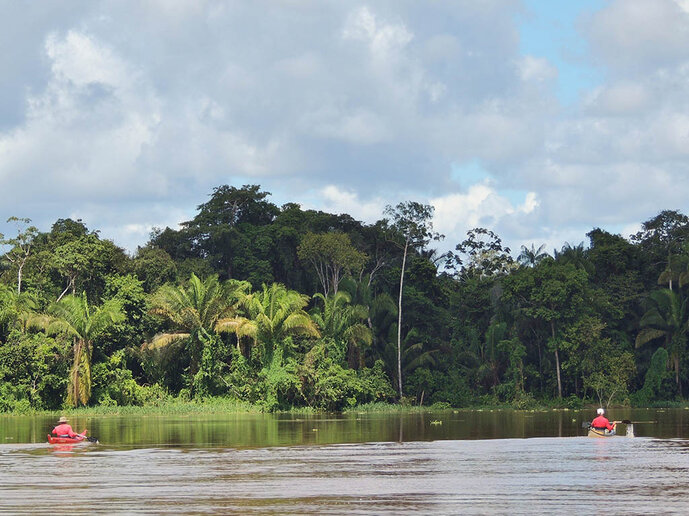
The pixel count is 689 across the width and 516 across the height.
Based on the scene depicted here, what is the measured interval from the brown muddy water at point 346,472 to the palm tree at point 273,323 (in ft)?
54.2

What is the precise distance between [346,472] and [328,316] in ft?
108

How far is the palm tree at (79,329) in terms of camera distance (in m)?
48.2

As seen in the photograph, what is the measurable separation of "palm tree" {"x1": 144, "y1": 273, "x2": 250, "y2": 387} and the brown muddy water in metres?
16.9


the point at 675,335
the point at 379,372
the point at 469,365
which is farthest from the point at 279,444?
the point at 675,335

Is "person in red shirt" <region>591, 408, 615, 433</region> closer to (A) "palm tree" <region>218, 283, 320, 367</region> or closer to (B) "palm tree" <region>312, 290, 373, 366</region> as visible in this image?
(A) "palm tree" <region>218, 283, 320, 367</region>

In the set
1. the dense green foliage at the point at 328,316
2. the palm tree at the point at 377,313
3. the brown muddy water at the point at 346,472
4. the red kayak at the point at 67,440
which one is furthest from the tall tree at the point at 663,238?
the red kayak at the point at 67,440

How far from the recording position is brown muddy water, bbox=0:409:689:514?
15.2 meters

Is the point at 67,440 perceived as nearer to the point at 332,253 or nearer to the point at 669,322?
the point at 332,253

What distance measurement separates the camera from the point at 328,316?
5247 cm

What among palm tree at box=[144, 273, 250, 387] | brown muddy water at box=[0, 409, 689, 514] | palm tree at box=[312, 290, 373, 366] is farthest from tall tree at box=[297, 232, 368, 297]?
brown muddy water at box=[0, 409, 689, 514]

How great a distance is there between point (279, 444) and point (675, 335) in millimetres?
39064

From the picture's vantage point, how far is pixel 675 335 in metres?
59.9

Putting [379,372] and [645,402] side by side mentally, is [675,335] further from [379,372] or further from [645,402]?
[379,372]

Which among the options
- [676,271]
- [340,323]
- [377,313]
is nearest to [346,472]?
[340,323]
